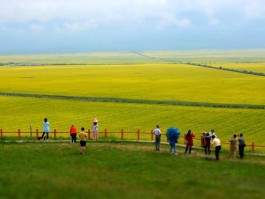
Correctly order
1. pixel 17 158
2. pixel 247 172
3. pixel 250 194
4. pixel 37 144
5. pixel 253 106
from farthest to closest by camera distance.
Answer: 1. pixel 253 106
2. pixel 37 144
3. pixel 17 158
4. pixel 247 172
5. pixel 250 194

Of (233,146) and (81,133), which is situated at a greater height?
(81,133)

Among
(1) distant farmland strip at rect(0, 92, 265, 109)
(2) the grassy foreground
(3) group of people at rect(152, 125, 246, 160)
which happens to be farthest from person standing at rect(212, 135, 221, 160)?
(1) distant farmland strip at rect(0, 92, 265, 109)

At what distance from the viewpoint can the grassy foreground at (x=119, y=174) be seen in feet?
55.9

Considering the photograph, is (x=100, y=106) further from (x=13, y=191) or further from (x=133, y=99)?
(x=13, y=191)

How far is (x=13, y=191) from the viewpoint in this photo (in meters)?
17.1

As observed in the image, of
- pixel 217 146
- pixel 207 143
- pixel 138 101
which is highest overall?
pixel 138 101

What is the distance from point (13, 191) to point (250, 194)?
8398 millimetres

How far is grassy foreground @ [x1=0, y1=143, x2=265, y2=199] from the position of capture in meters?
17.0

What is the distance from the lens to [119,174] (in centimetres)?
2028

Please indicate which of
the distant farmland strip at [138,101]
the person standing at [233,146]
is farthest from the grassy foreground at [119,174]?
the distant farmland strip at [138,101]

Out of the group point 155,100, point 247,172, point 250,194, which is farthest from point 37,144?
point 155,100

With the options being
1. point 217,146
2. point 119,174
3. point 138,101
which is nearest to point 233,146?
point 217,146

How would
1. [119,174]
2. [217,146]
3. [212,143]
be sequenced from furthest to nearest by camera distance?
[212,143] → [217,146] → [119,174]

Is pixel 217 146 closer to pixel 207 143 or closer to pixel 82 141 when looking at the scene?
pixel 207 143
